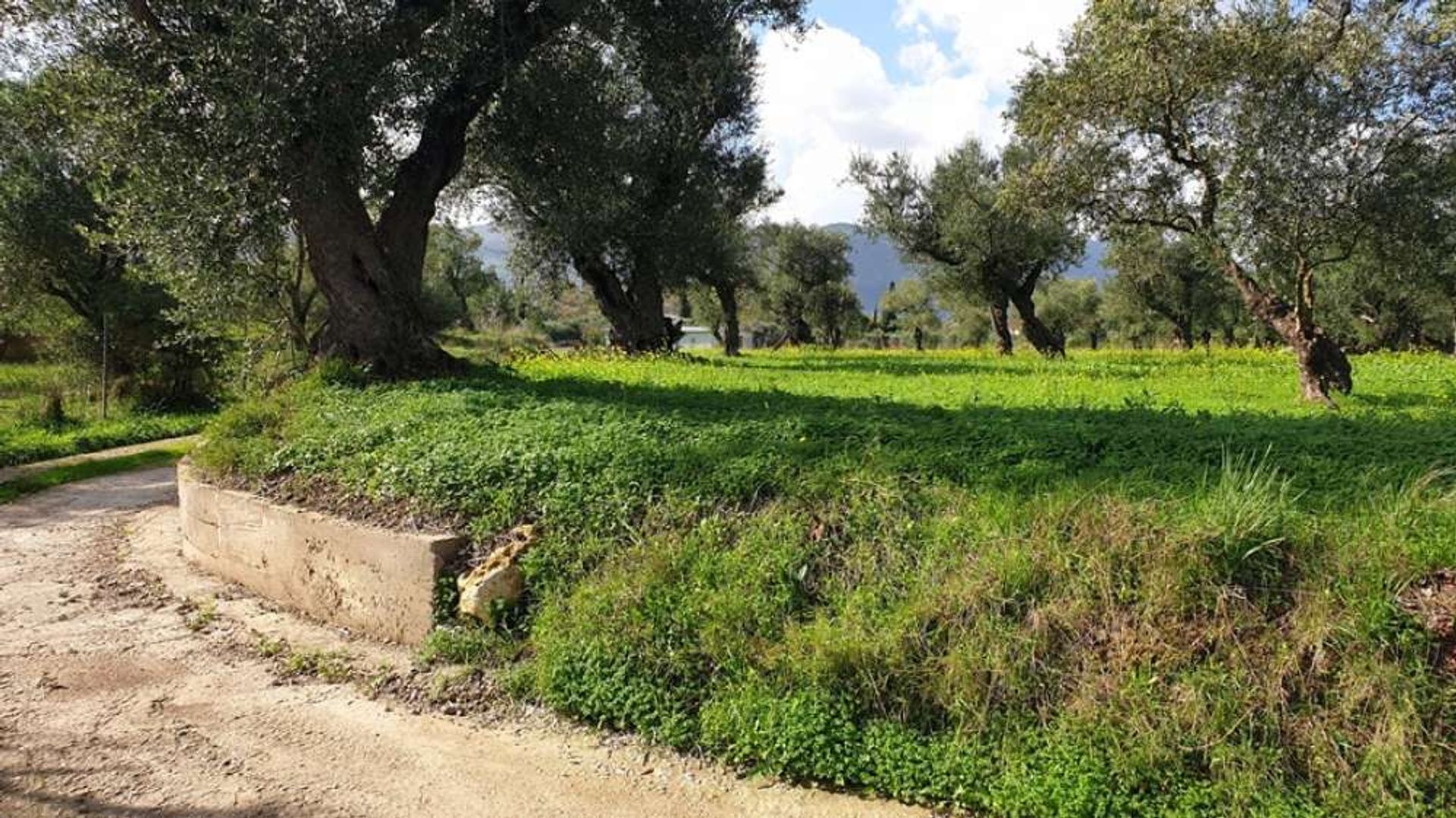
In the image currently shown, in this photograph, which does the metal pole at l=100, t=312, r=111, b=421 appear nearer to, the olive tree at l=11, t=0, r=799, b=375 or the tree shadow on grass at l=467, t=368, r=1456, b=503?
the olive tree at l=11, t=0, r=799, b=375

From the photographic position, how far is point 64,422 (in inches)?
712

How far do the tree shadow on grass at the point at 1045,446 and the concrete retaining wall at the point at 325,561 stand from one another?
5.51ft

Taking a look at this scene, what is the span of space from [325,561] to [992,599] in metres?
4.68

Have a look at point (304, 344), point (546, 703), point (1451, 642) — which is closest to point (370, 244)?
point (304, 344)

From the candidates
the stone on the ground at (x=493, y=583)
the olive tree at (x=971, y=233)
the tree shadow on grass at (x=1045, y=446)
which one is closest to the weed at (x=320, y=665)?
the stone on the ground at (x=493, y=583)

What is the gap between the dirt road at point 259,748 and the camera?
3678mm

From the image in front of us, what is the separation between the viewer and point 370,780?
153 inches

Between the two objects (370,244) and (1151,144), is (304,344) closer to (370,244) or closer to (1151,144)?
(370,244)

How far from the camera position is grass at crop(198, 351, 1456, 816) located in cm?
336

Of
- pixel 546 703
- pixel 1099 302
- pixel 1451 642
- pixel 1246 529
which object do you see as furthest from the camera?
pixel 1099 302

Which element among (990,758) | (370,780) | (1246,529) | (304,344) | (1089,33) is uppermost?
(1089,33)

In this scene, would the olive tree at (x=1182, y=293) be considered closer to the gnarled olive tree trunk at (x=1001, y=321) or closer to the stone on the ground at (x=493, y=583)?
the gnarled olive tree trunk at (x=1001, y=321)

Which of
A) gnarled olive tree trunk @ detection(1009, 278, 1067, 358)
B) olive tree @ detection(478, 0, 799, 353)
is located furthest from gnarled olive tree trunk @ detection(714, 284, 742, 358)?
gnarled olive tree trunk @ detection(1009, 278, 1067, 358)

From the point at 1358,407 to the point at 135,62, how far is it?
14.2m
